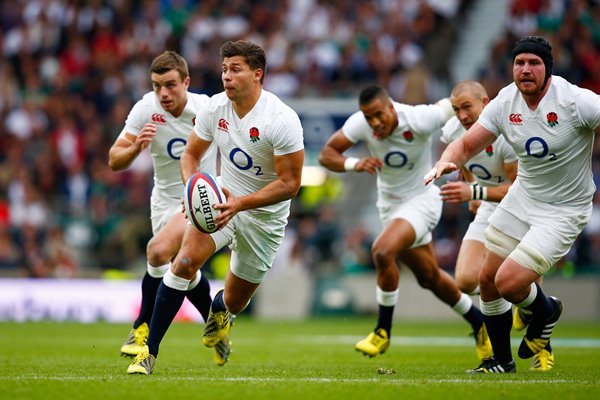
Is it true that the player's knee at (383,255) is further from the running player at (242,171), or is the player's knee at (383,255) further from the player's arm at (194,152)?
the player's arm at (194,152)

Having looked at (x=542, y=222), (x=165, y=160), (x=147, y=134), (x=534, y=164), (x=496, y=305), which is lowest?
(x=496, y=305)

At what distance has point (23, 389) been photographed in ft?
24.9

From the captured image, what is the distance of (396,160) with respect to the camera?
37.6 ft

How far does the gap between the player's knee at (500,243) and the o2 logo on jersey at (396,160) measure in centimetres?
232

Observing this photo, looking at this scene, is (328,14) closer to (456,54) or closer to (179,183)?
(456,54)

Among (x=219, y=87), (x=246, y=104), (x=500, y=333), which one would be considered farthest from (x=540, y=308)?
(x=219, y=87)

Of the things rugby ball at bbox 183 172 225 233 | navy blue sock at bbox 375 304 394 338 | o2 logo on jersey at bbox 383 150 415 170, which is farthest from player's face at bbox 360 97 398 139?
rugby ball at bbox 183 172 225 233

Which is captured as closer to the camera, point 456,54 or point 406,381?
point 406,381

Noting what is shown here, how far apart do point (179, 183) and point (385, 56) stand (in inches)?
530

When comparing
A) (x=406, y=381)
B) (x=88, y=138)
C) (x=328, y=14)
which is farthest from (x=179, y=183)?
(x=328, y=14)

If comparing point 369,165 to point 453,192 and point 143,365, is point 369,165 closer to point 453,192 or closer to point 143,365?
point 453,192

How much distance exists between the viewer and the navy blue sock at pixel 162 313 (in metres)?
8.69

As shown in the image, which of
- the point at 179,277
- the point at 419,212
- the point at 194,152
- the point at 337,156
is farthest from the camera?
the point at 337,156

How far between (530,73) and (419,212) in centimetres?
314
